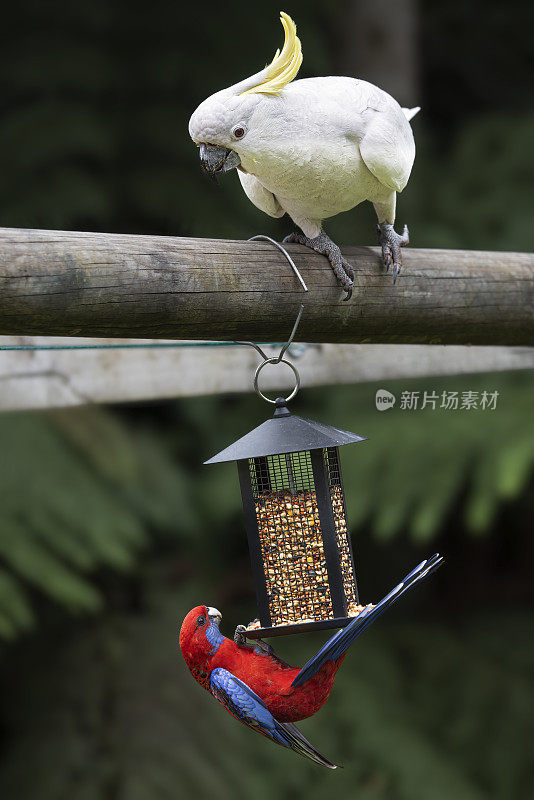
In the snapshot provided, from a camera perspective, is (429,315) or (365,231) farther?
(365,231)

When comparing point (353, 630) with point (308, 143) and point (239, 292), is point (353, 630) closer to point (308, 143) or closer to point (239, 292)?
point (239, 292)

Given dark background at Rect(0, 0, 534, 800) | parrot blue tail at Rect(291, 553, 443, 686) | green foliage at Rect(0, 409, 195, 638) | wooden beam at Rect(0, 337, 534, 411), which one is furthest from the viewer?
dark background at Rect(0, 0, 534, 800)

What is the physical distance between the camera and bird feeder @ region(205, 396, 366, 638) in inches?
38.6

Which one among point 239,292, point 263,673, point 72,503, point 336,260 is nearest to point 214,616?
point 263,673

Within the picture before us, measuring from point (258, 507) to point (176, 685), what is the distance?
150 cm

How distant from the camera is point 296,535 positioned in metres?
1.04

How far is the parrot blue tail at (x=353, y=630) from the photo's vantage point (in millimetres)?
853

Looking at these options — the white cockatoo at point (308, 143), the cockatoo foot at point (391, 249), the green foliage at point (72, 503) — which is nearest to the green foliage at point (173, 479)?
the green foliage at point (72, 503)

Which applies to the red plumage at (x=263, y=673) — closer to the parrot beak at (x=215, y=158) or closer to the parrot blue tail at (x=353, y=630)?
the parrot blue tail at (x=353, y=630)

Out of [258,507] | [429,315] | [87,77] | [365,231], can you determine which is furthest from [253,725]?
[87,77]

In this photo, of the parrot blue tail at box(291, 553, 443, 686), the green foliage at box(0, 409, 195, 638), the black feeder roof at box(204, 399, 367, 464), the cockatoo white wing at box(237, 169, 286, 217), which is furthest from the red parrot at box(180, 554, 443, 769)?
the green foliage at box(0, 409, 195, 638)

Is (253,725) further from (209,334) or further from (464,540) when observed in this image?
(464,540)

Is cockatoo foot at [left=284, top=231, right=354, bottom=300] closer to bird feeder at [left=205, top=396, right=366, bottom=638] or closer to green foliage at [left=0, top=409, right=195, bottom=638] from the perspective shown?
bird feeder at [left=205, top=396, right=366, bottom=638]

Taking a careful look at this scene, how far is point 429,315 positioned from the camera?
131 cm
